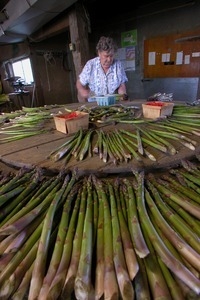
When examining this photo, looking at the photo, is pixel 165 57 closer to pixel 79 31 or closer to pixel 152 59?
pixel 152 59

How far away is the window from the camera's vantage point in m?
8.76

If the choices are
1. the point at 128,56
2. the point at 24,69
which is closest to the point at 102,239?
the point at 128,56

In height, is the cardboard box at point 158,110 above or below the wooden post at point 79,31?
below

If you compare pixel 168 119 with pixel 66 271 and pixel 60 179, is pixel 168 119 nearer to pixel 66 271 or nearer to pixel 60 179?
pixel 60 179

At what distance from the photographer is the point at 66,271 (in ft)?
2.01

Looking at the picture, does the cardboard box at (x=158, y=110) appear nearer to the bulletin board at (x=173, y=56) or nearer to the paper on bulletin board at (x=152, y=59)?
the bulletin board at (x=173, y=56)

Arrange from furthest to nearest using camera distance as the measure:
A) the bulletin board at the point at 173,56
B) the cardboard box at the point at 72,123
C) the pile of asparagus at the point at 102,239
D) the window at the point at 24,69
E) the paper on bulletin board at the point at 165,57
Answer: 1. the window at the point at 24,69
2. the paper on bulletin board at the point at 165,57
3. the bulletin board at the point at 173,56
4. the cardboard box at the point at 72,123
5. the pile of asparagus at the point at 102,239

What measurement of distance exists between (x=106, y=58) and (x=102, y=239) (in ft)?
9.22

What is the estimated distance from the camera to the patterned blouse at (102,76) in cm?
319

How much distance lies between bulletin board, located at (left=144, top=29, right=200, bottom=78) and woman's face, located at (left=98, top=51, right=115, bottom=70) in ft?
9.14

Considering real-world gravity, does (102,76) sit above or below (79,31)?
below

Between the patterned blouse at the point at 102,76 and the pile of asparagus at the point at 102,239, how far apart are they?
2.50 metres

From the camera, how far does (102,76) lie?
3195 millimetres

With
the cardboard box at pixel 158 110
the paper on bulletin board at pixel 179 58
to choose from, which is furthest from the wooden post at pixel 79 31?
the cardboard box at pixel 158 110
